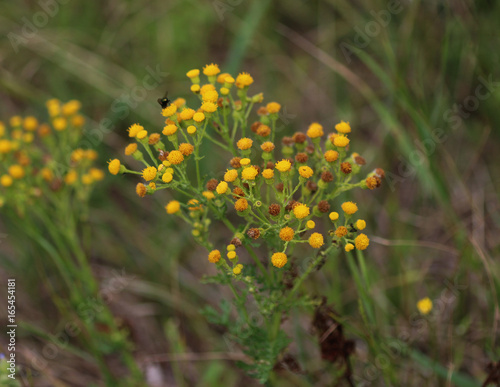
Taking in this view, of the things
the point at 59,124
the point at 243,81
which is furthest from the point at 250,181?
the point at 59,124

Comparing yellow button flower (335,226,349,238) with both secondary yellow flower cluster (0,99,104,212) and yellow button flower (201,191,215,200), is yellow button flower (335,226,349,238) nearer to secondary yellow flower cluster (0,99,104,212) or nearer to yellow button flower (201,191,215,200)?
yellow button flower (201,191,215,200)

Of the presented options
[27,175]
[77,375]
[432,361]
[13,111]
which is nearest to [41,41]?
[13,111]

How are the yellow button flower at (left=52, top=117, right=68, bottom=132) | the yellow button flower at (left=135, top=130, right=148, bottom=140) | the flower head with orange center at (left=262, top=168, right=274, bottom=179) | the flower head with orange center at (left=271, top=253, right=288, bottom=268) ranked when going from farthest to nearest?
1. the yellow button flower at (left=52, top=117, right=68, bottom=132)
2. the yellow button flower at (left=135, top=130, right=148, bottom=140)
3. the flower head with orange center at (left=262, top=168, right=274, bottom=179)
4. the flower head with orange center at (left=271, top=253, right=288, bottom=268)

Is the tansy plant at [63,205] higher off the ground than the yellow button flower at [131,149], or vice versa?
the yellow button flower at [131,149]

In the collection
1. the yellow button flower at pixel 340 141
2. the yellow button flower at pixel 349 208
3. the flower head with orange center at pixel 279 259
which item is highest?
the yellow button flower at pixel 340 141

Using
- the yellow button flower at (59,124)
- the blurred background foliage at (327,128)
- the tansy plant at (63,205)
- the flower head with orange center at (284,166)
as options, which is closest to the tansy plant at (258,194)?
the flower head with orange center at (284,166)

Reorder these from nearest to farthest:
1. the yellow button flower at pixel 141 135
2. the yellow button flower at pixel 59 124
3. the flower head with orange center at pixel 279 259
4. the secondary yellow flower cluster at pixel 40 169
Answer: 1. the flower head with orange center at pixel 279 259
2. the yellow button flower at pixel 141 135
3. the secondary yellow flower cluster at pixel 40 169
4. the yellow button flower at pixel 59 124

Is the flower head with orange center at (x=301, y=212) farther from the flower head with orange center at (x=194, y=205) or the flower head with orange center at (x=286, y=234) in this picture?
the flower head with orange center at (x=194, y=205)

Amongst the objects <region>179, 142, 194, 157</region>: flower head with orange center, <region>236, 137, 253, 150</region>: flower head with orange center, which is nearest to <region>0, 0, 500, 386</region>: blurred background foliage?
<region>236, 137, 253, 150</region>: flower head with orange center

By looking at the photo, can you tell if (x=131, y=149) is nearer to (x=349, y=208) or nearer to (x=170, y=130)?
(x=170, y=130)
